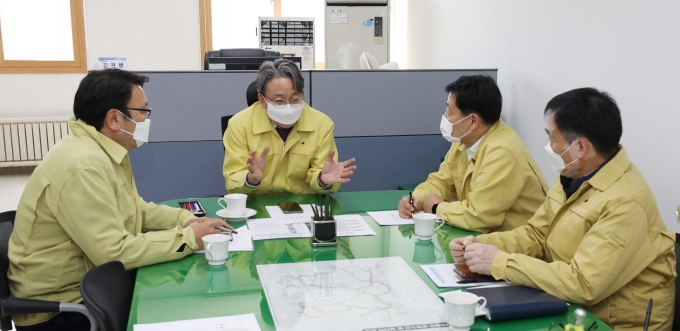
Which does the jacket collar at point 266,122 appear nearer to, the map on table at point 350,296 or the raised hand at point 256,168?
the raised hand at point 256,168

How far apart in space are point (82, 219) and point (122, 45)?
532 cm

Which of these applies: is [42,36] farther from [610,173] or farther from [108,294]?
[610,173]

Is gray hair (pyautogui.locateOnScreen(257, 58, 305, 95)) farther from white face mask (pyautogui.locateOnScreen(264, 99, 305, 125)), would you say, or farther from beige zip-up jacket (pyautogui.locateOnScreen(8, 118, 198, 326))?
beige zip-up jacket (pyautogui.locateOnScreen(8, 118, 198, 326))

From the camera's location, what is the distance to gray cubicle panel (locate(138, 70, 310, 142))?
375 cm

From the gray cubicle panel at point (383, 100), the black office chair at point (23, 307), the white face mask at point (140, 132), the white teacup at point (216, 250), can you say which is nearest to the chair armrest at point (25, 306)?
the black office chair at point (23, 307)

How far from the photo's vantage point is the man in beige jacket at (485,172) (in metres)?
2.10

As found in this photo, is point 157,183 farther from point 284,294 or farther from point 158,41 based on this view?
point 158,41

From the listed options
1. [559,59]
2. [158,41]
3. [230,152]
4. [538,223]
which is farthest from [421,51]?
[538,223]

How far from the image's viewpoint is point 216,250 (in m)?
1.63

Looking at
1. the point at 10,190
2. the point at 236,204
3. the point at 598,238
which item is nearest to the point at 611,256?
the point at 598,238

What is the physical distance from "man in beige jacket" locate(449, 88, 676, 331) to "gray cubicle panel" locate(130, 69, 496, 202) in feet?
7.65

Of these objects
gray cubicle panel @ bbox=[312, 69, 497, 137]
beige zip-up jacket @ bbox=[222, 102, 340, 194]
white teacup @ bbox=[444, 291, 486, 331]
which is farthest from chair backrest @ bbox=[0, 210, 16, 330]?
gray cubicle panel @ bbox=[312, 69, 497, 137]

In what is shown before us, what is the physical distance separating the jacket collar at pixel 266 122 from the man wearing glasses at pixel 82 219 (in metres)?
0.85

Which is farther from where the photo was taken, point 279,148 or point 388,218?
point 279,148
